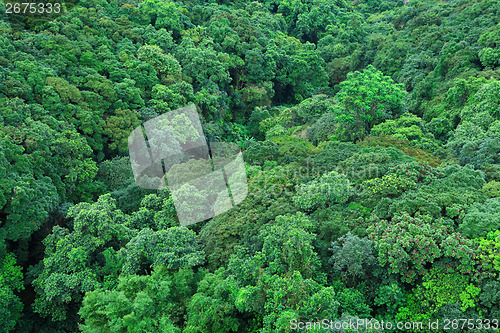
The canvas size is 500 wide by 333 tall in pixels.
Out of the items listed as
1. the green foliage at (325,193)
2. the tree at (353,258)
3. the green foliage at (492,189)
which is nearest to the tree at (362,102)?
the green foliage at (325,193)

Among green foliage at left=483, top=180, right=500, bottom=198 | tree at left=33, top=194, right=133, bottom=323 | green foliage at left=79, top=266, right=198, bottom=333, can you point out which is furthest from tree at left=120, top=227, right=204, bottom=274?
green foliage at left=483, top=180, right=500, bottom=198

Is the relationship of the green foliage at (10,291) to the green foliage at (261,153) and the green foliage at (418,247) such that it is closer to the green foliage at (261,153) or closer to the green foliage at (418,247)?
the green foliage at (261,153)

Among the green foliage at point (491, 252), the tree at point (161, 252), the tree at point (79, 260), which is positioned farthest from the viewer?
the tree at point (79, 260)

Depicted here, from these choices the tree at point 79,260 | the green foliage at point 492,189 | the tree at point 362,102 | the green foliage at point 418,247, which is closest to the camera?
the green foliage at point 418,247

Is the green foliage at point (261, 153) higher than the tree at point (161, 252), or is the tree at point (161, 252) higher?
the green foliage at point (261, 153)

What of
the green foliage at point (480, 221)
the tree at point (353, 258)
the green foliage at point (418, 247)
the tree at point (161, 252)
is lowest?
the tree at point (161, 252)

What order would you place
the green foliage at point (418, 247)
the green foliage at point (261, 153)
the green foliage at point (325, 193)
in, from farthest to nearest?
the green foliage at point (261, 153) → the green foliage at point (325, 193) → the green foliage at point (418, 247)

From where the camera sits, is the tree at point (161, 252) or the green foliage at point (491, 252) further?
the tree at point (161, 252)

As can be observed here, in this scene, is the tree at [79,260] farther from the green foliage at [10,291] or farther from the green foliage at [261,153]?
the green foliage at [261,153]

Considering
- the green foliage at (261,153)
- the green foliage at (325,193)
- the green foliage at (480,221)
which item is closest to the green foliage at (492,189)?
the green foliage at (480,221)

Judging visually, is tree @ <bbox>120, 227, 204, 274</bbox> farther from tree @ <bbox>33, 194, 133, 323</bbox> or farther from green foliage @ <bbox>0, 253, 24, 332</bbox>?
green foliage @ <bbox>0, 253, 24, 332</bbox>
